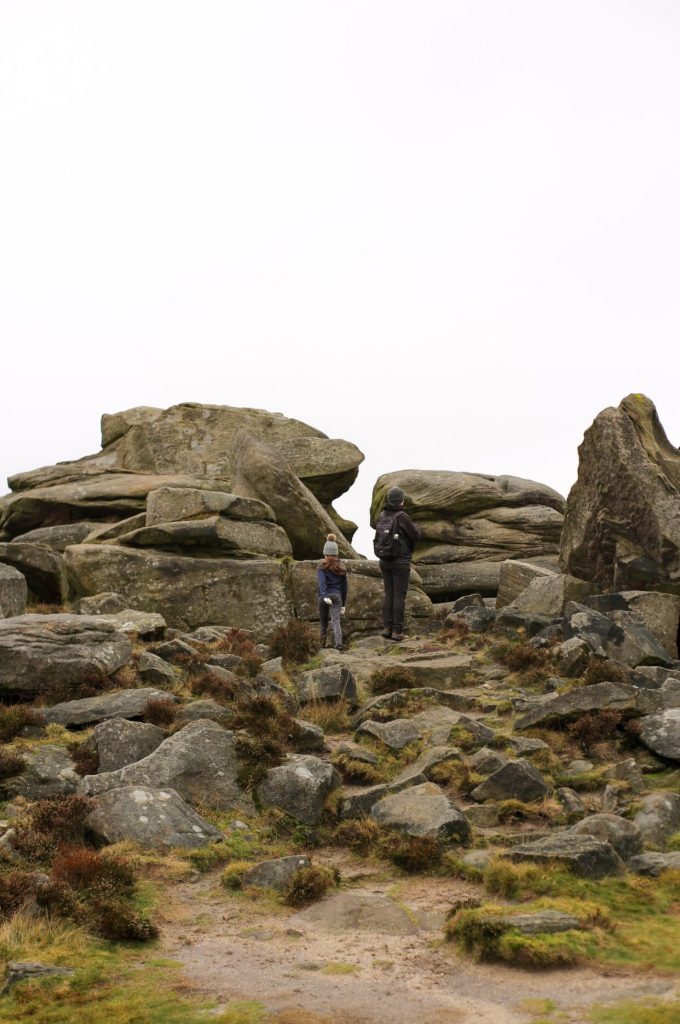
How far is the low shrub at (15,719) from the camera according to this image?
1504 centimetres

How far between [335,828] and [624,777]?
4.33m

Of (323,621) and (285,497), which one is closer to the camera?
(323,621)

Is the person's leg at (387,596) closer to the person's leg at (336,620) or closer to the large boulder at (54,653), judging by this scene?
the person's leg at (336,620)

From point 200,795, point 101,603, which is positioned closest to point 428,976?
point 200,795

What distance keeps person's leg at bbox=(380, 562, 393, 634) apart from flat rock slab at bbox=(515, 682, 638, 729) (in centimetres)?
917

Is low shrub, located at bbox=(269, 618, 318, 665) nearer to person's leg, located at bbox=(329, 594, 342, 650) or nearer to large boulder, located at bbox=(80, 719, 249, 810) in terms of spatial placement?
person's leg, located at bbox=(329, 594, 342, 650)

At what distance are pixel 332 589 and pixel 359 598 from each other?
119 inches

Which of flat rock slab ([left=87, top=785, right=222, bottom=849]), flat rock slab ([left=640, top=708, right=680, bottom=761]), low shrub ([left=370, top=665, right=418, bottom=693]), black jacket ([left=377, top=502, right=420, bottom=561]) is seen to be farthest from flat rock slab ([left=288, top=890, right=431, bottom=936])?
black jacket ([left=377, top=502, right=420, bottom=561])

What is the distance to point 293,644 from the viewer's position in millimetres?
23500

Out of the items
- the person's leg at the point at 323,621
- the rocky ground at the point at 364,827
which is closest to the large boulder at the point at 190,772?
the rocky ground at the point at 364,827

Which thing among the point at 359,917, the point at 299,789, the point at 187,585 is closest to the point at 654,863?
the point at 359,917

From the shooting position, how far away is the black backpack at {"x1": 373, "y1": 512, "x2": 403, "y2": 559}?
962 inches

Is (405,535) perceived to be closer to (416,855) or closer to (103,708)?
(103,708)

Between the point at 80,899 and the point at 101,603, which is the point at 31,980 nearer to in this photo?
the point at 80,899
